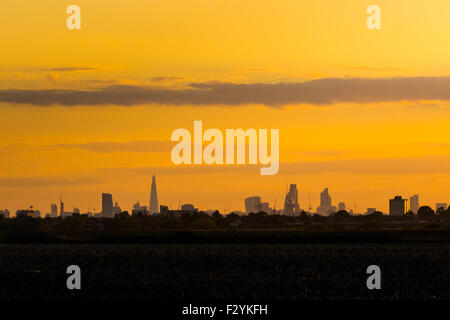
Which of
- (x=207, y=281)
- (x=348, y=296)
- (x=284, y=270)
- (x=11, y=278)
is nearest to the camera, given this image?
(x=348, y=296)

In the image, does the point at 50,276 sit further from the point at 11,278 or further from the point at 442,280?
the point at 442,280
